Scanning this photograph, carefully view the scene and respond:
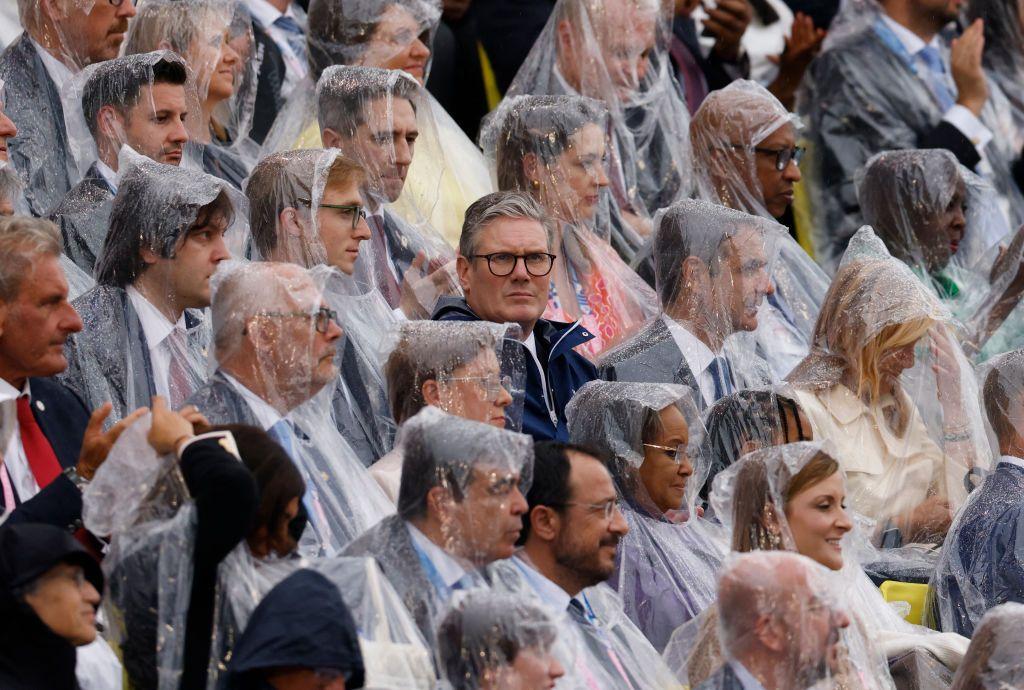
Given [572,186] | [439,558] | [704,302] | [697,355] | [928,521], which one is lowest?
[928,521]

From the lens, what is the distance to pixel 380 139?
278 inches

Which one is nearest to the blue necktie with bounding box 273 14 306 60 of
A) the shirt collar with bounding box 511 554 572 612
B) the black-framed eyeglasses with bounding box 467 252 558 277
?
the black-framed eyeglasses with bounding box 467 252 558 277

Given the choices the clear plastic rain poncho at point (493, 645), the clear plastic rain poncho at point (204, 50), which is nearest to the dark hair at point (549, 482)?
the clear plastic rain poncho at point (493, 645)

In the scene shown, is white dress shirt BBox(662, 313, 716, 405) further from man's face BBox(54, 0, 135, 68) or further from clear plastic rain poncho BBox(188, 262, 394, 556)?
man's face BBox(54, 0, 135, 68)

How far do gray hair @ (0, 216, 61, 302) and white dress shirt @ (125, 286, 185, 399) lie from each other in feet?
1.67

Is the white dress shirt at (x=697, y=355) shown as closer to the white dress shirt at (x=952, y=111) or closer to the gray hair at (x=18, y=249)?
the gray hair at (x=18, y=249)

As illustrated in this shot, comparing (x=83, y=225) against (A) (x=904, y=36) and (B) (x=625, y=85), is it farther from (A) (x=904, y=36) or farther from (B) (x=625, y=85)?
(A) (x=904, y=36)

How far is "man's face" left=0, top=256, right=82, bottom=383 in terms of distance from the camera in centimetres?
498

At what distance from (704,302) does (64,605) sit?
124 inches

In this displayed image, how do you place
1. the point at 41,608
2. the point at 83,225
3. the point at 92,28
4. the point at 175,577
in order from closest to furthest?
the point at 41,608 < the point at 175,577 < the point at 83,225 < the point at 92,28

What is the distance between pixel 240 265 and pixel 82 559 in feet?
4.03

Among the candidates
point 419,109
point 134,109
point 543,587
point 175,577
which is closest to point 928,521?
point 543,587

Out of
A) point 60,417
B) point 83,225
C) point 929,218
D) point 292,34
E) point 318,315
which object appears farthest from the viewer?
point 929,218

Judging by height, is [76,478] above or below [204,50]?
above
